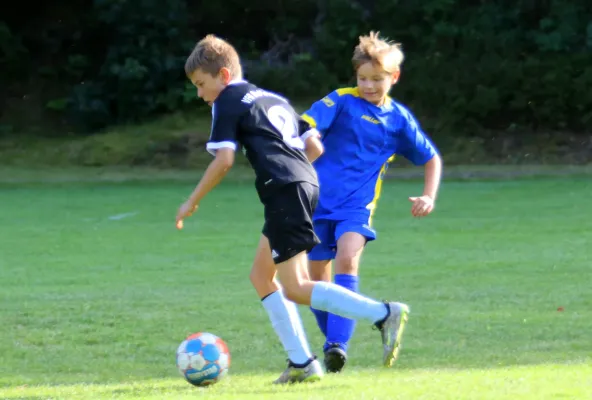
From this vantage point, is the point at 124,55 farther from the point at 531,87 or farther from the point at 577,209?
the point at 577,209

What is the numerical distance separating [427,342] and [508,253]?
4223mm

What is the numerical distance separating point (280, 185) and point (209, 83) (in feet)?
1.84

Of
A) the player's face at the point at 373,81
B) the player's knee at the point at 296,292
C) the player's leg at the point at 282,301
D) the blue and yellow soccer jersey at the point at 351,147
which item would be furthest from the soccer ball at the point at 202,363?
the player's face at the point at 373,81

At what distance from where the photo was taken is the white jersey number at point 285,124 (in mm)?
5016

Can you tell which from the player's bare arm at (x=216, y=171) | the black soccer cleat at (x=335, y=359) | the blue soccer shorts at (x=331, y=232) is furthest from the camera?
the blue soccer shorts at (x=331, y=232)

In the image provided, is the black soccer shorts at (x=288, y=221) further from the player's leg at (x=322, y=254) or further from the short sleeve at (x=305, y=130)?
the player's leg at (x=322, y=254)

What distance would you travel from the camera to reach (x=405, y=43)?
2656 centimetres

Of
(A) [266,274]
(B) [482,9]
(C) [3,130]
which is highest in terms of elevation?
(A) [266,274]

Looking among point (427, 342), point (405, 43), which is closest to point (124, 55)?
point (405, 43)

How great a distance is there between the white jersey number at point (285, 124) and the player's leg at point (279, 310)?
0.45m

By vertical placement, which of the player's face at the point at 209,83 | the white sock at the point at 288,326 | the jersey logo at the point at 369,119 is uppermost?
the player's face at the point at 209,83

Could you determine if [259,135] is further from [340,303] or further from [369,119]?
[369,119]

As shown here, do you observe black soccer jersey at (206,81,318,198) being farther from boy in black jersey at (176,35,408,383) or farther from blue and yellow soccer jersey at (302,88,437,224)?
blue and yellow soccer jersey at (302,88,437,224)

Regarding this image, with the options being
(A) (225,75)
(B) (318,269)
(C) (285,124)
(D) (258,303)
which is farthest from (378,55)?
(D) (258,303)
